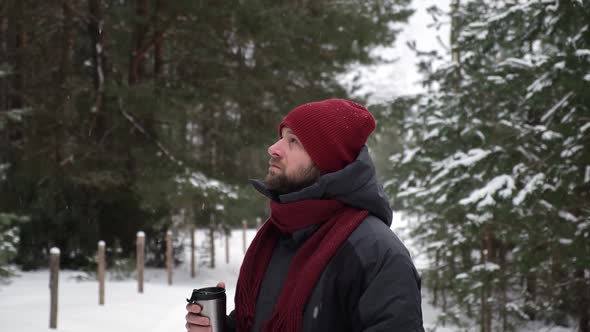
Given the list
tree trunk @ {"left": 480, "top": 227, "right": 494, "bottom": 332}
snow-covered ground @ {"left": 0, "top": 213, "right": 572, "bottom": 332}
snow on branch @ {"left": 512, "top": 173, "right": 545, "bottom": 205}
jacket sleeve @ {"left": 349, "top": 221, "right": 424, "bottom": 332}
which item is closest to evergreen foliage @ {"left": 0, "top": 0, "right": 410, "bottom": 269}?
snow-covered ground @ {"left": 0, "top": 213, "right": 572, "bottom": 332}

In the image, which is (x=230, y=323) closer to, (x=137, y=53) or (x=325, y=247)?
(x=325, y=247)

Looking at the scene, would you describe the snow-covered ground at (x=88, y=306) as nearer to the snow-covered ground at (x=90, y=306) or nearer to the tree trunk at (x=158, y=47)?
the snow-covered ground at (x=90, y=306)

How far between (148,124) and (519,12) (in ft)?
27.7

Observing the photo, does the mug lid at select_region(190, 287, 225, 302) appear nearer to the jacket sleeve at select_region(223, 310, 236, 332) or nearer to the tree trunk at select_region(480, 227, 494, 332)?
the jacket sleeve at select_region(223, 310, 236, 332)

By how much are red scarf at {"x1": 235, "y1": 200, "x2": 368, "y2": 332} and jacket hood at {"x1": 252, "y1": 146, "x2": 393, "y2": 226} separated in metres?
0.03

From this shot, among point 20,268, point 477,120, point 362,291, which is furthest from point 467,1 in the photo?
point 20,268

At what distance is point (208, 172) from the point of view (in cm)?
1182

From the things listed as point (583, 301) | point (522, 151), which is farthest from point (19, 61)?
point (583, 301)

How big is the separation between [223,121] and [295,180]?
443 inches

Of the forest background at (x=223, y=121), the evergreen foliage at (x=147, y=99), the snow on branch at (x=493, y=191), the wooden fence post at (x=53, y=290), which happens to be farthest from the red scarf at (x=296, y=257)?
the evergreen foliage at (x=147, y=99)

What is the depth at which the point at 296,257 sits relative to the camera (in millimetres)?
1921

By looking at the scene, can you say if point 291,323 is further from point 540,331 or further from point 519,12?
point 540,331

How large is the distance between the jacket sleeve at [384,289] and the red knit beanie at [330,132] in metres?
0.31

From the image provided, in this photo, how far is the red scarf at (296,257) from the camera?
1.78m
